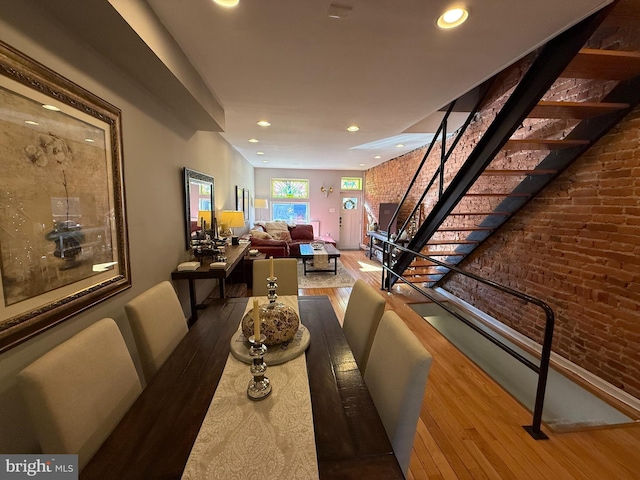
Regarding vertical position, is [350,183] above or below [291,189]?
above

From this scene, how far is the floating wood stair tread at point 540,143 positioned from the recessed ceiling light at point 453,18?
103 centimetres

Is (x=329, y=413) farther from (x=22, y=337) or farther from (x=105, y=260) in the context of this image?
(x=105, y=260)

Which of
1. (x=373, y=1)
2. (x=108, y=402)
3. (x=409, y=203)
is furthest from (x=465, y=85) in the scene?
(x=409, y=203)

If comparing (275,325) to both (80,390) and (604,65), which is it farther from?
(604,65)

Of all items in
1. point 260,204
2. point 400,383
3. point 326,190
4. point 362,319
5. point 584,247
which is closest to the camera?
point 400,383

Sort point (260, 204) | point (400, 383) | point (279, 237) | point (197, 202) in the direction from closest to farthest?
point (400, 383) → point (197, 202) → point (279, 237) → point (260, 204)

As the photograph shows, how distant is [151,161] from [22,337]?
1.48 metres

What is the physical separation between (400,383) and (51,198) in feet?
5.63

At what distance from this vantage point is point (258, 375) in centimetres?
101

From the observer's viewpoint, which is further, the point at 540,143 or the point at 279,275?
the point at 279,275

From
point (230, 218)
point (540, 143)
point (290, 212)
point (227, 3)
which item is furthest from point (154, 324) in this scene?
point (290, 212)

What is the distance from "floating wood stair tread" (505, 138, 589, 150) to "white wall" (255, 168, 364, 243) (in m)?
6.33

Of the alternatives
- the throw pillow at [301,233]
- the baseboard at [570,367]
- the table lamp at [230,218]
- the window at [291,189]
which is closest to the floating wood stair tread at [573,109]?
the baseboard at [570,367]

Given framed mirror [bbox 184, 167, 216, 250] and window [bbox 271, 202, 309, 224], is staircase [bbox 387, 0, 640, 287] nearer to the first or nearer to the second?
framed mirror [bbox 184, 167, 216, 250]
